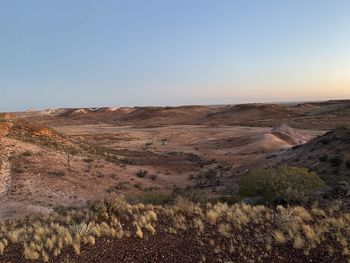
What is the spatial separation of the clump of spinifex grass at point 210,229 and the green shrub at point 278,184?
7.62ft

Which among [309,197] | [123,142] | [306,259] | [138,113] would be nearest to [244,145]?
[123,142]

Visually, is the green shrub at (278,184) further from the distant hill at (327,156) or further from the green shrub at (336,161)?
the green shrub at (336,161)

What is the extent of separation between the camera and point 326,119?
75438 millimetres

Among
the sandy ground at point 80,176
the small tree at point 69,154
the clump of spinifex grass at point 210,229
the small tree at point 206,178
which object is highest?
the clump of spinifex grass at point 210,229

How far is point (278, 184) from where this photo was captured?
53.4ft

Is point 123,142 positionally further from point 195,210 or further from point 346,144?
point 195,210

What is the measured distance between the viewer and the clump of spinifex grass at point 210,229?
958 centimetres


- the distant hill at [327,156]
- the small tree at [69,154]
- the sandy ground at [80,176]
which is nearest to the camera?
the sandy ground at [80,176]

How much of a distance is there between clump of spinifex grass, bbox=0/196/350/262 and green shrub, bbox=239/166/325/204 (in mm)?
2323

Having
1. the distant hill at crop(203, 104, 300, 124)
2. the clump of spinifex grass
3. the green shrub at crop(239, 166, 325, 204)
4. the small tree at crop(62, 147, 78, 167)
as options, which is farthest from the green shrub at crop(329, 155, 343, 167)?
the distant hill at crop(203, 104, 300, 124)

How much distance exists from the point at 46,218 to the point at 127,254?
5093 millimetres

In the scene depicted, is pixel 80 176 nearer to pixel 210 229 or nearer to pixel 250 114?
pixel 210 229

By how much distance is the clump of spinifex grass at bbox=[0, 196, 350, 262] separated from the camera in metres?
9.58

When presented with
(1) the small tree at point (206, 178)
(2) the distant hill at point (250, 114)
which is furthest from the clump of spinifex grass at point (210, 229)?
(2) the distant hill at point (250, 114)
